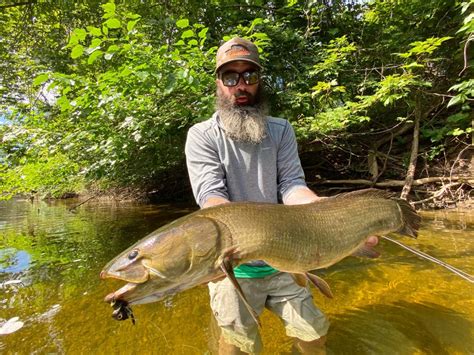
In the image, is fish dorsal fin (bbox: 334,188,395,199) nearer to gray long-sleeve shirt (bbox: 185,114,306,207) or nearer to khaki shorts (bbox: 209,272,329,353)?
gray long-sleeve shirt (bbox: 185,114,306,207)

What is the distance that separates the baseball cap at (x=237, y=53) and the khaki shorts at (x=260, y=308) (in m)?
1.52

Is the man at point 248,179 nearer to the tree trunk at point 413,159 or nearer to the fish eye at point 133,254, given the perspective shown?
the fish eye at point 133,254

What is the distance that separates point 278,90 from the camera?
8.39 m

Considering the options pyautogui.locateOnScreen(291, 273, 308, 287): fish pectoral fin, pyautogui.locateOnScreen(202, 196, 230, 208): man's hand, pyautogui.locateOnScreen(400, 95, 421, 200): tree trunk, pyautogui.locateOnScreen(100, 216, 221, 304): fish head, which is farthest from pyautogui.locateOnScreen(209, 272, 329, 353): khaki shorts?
pyautogui.locateOnScreen(400, 95, 421, 200): tree trunk

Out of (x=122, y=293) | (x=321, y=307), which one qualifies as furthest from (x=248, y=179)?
(x=321, y=307)

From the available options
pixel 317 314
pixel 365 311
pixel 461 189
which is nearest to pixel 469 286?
pixel 365 311

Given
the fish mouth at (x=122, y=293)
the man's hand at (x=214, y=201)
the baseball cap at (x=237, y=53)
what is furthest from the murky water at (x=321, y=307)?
the baseball cap at (x=237, y=53)

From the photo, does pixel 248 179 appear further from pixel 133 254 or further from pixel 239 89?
pixel 133 254

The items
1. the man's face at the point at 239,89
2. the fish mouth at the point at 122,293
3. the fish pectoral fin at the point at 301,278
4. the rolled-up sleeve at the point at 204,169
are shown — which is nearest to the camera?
the fish mouth at the point at 122,293

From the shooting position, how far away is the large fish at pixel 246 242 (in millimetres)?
1573

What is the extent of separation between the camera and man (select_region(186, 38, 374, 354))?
2480 mm

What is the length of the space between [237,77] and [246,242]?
1.37m

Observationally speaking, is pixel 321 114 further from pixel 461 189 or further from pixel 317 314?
pixel 317 314

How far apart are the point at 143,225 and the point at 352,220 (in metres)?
8.53
